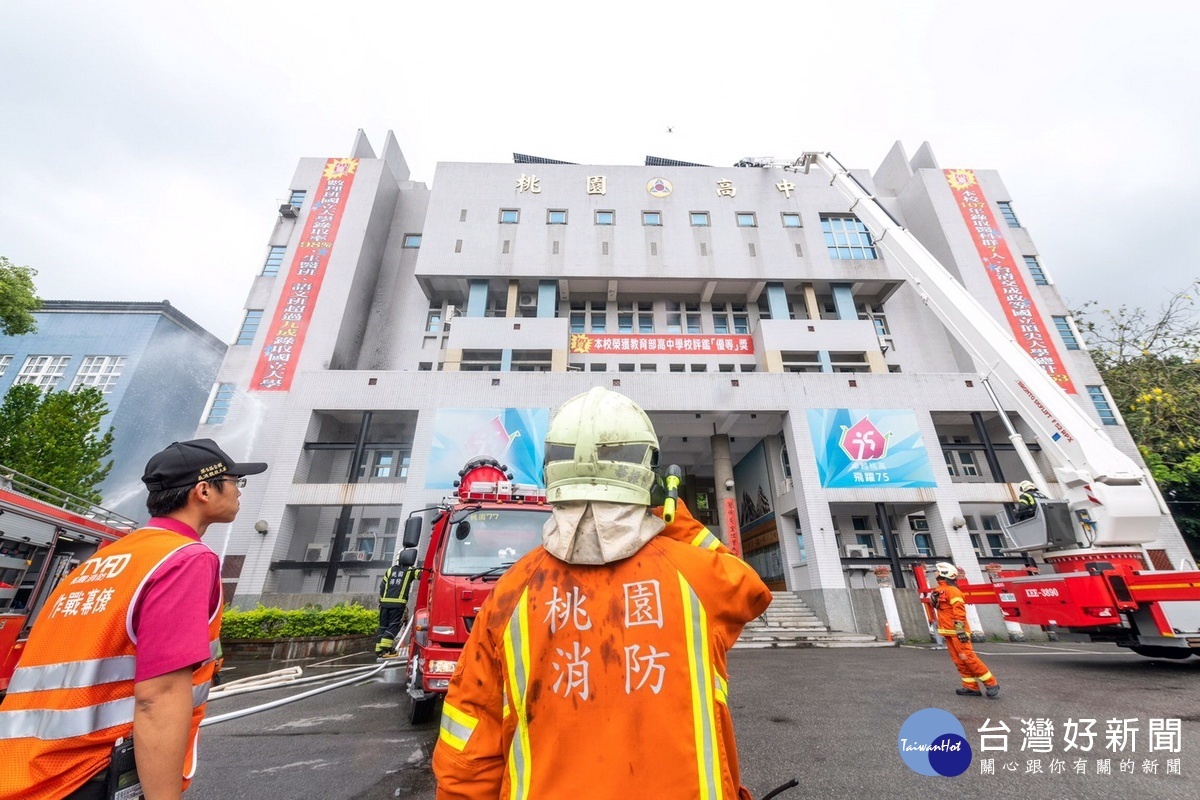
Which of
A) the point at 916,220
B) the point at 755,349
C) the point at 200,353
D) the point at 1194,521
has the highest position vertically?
the point at 916,220

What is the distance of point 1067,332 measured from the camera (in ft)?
72.4

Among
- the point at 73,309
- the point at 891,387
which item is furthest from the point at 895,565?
the point at 73,309

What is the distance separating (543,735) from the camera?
1351 mm

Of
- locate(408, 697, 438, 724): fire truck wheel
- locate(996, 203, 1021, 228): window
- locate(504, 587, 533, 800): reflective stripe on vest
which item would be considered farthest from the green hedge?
locate(996, 203, 1021, 228): window

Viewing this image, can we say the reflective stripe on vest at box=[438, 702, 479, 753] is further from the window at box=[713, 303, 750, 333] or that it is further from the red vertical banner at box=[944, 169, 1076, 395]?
the red vertical banner at box=[944, 169, 1076, 395]

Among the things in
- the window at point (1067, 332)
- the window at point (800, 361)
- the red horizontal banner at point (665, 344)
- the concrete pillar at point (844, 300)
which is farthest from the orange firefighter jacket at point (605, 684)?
the window at point (1067, 332)

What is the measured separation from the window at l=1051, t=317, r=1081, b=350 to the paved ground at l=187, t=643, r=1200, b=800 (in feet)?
63.0

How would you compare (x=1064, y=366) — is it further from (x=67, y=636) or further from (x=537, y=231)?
(x=67, y=636)

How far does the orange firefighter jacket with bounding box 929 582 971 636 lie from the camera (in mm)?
6018

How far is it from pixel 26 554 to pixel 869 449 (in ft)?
70.5

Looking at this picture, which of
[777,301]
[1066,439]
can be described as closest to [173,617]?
[1066,439]

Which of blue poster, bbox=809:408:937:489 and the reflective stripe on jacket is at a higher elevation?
blue poster, bbox=809:408:937:489

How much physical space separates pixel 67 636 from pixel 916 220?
3291 centimetres

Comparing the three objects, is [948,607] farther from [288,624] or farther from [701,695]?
[288,624]
